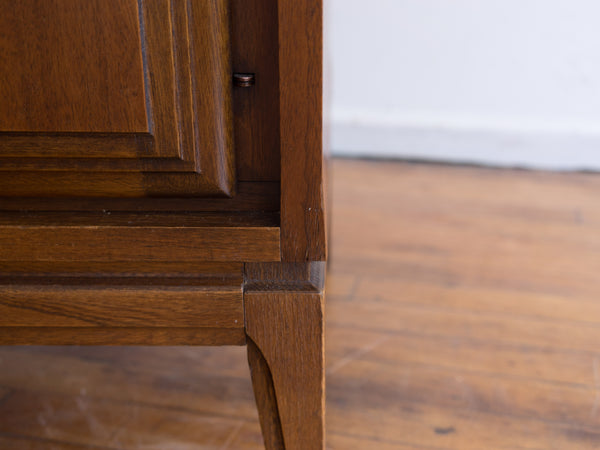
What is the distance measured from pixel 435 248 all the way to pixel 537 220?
0.27m

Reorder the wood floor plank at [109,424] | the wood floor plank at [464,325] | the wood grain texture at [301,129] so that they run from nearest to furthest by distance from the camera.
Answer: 1. the wood grain texture at [301,129]
2. the wood floor plank at [109,424]
3. the wood floor plank at [464,325]

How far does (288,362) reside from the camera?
42 cm

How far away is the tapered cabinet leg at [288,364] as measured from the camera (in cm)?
41

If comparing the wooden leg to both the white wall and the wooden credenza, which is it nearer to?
the wooden credenza

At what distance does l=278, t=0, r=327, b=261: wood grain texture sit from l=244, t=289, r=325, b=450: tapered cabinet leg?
3 cm

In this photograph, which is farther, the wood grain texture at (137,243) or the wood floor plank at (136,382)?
the wood floor plank at (136,382)

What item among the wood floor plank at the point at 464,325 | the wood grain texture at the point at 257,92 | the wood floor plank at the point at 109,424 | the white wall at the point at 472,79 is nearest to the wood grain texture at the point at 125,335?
the wood grain texture at the point at 257,92

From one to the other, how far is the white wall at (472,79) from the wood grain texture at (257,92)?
46.7 inches

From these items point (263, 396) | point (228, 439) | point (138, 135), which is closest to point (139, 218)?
point (138, 135)

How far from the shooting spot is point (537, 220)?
1239 millimetres

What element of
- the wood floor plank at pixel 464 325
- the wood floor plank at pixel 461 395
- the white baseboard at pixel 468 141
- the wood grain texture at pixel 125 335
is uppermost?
the wood grain texture at pixel 125 335

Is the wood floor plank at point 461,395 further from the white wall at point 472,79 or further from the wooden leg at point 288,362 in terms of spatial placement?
the white wall at point 472,79

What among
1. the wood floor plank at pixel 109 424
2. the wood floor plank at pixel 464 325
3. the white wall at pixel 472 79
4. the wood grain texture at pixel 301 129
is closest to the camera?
the wood grain texture at pixel 301 129

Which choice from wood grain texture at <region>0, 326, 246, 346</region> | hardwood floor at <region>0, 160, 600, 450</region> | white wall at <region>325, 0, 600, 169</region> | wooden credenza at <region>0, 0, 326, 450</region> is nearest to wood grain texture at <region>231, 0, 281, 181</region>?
wooden credenza at <region>0, 0, 326, 450</region>
